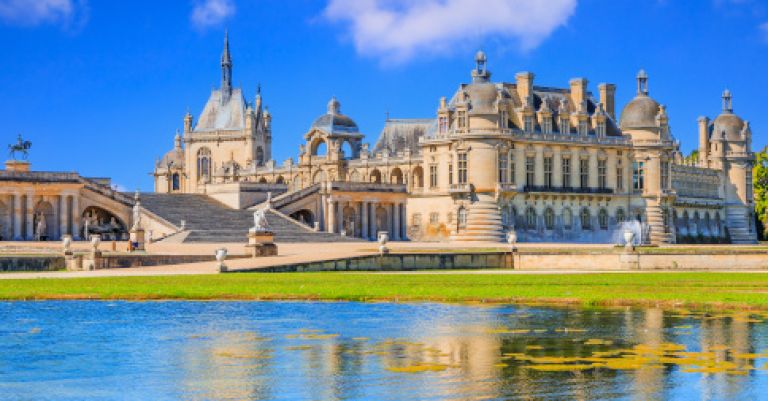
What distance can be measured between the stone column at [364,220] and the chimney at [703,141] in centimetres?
3721

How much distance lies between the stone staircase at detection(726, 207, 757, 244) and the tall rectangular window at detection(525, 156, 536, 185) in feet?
98.5

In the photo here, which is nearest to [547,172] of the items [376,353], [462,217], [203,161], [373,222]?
[462,217]

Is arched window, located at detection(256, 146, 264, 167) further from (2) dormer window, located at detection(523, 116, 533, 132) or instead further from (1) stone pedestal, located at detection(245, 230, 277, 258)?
(1) stone pedestal, located at detection(245, 230, 277, 258)

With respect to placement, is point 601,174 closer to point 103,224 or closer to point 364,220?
point 364,220

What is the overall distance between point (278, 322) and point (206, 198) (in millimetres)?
64000

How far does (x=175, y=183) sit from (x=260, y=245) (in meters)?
82.3

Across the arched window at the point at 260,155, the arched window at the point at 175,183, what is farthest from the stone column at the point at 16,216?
the arched window at the point at 175,183

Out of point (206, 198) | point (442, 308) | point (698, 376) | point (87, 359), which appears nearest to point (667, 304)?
point (442, 308)

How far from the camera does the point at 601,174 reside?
100 m

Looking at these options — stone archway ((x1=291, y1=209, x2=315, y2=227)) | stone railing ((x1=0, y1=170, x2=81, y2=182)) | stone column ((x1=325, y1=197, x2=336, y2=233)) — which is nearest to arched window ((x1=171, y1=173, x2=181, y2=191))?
stone archway ((x1=291, y1=209, x2=315, y2=227))

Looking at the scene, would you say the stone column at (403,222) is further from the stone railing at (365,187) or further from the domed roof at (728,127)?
the domed roof at (728,127)

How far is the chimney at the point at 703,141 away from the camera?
12000 centimetres

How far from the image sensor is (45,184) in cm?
8200

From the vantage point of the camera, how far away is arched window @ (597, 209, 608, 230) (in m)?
99.7
